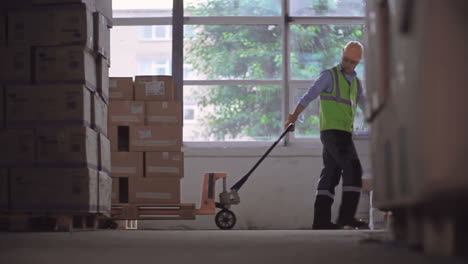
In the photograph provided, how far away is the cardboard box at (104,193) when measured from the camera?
22.3 feet

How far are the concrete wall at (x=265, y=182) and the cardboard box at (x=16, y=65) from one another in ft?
12.3

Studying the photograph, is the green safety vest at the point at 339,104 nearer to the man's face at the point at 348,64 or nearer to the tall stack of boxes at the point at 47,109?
the man's face at the point at 348,64

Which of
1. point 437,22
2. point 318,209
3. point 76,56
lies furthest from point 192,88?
point 437,22

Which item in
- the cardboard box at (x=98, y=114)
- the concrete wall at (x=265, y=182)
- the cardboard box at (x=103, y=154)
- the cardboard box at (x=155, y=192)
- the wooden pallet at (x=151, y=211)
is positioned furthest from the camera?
the concrete wall at (x=265, y=182)

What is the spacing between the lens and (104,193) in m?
6.99

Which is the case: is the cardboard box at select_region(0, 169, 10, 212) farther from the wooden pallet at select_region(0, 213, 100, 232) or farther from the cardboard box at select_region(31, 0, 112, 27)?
the cardboard box at select_region(31, 0, 112, 27)

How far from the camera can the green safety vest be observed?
7398mm

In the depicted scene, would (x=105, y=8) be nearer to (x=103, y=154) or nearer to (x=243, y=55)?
(x=103, y=154)

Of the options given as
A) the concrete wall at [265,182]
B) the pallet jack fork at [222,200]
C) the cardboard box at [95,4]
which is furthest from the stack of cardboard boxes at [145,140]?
the cardboard box at [95,4]

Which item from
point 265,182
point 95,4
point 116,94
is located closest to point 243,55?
point 265,182

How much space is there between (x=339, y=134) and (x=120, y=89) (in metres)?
2.61

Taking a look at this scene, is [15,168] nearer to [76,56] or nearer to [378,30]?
[76,56]

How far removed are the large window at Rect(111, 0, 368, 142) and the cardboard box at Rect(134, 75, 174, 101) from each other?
4.26 feet

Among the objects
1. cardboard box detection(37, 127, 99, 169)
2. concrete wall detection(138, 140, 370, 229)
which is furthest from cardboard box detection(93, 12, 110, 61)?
concrete wall detection(138, 140, 370, 229)
